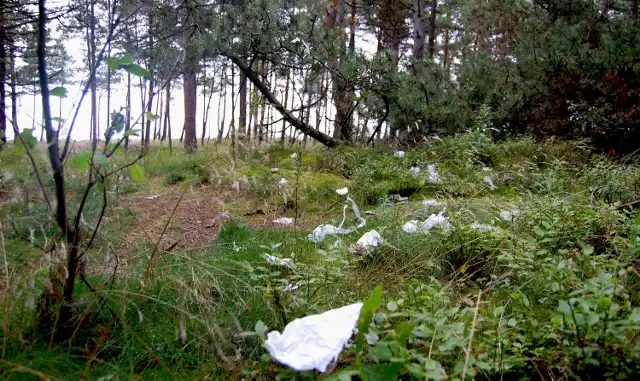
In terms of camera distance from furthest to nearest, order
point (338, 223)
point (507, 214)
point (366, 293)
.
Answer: point (338, 223) → point (507, 214) → point (366, 293)

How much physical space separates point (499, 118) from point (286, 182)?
449 cm

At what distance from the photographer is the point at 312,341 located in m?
1.05

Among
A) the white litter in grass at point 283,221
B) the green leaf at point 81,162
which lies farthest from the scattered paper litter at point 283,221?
the green leaf at point 81,162

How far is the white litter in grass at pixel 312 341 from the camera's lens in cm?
100

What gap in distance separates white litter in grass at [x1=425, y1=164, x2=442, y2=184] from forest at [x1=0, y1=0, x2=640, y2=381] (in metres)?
0.04

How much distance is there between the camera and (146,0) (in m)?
1.55

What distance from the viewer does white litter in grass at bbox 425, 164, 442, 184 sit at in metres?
4.38

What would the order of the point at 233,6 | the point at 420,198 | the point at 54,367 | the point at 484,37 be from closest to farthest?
the point at 54,367 < the point at 420,198 < the point at 233,6 < the point at 484,37

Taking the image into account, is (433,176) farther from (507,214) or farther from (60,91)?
(60,91)

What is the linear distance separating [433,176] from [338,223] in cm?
169

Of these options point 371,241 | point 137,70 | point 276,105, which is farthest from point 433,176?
point 137,70

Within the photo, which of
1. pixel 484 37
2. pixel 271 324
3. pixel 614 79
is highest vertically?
pixel 484 37

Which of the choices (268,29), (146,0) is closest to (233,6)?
(268,29)

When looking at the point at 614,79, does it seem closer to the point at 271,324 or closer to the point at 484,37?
the point at 271,324
